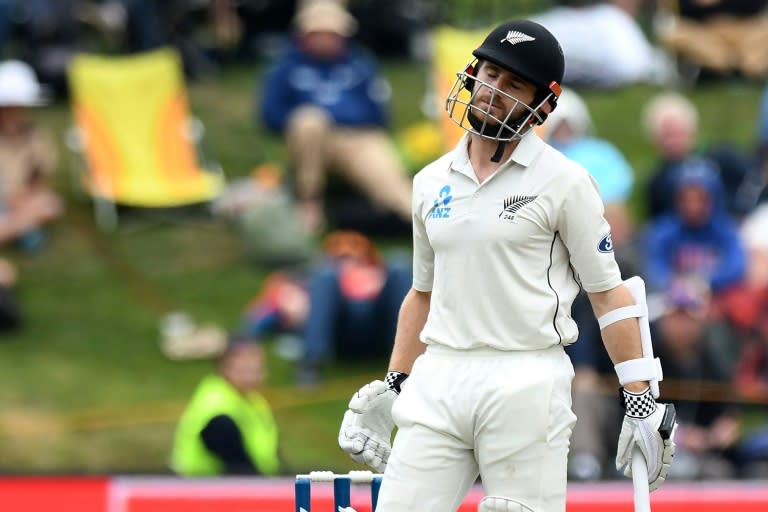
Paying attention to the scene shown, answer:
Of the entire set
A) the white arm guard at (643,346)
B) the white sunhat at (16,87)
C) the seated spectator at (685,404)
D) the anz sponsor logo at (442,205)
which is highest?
the anz sponsor logo at (442,205)

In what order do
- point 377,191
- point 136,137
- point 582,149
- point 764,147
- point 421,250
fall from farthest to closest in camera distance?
1. point 136,137
2. point 377,191
3. point 764,147
4. point 582,149
5. point 421,250

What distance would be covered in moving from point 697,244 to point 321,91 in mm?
2927

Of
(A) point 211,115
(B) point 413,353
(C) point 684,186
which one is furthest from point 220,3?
(B) point 413,353

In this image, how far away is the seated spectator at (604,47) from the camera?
40.1ft

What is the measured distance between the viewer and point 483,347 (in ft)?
15.2

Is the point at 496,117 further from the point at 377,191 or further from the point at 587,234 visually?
the point at 377,191

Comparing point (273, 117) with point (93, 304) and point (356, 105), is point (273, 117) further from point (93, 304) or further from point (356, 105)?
point (93, 304)

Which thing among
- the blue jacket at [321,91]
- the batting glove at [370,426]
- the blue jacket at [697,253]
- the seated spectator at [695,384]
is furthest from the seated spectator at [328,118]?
the batting glove at [370,426]

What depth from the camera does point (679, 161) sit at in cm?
1023

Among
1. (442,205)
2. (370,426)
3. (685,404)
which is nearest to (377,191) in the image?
(685,404)

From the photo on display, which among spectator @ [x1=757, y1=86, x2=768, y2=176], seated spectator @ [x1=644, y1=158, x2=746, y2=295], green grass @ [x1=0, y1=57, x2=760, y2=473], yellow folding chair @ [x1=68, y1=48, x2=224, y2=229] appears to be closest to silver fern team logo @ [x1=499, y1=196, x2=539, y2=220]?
green grass @ [x1=0, y1=57, x2=760, y2=473]

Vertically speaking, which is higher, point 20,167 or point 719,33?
point 719,33

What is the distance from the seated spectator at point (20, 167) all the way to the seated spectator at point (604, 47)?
156 inches

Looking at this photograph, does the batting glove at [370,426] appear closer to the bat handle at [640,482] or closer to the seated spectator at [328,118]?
the bat handle at [640,482]
